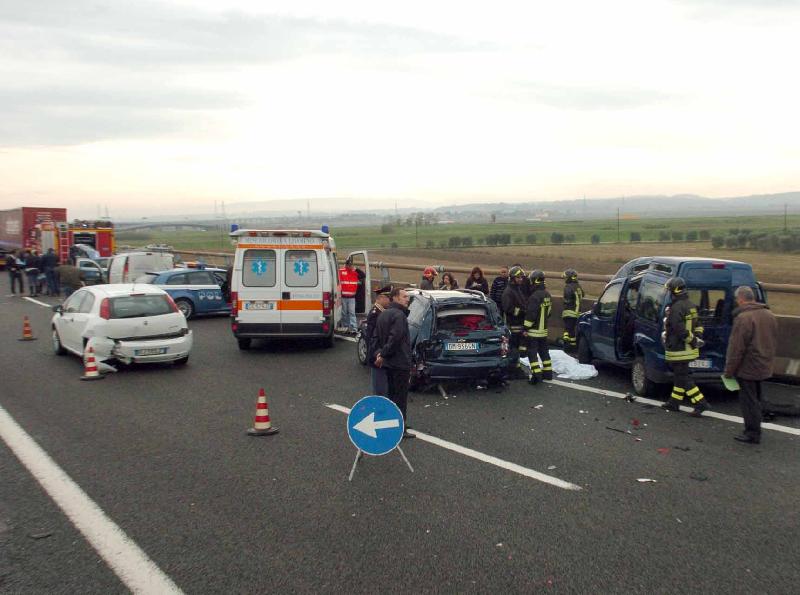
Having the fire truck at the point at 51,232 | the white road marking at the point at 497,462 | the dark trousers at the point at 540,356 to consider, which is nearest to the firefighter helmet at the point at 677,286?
the dark trousers at the point at 540,356

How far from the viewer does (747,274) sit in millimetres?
10828

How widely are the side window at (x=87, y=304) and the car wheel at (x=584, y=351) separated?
9.06m

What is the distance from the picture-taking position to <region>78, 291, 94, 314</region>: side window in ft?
48.0

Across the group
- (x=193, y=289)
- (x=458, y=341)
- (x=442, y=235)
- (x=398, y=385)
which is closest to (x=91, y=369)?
(x=458, y=341)

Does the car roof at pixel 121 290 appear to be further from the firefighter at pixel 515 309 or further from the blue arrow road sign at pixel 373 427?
the blue arrow road sign at pixel 373 427

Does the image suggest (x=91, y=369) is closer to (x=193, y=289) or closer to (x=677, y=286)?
(x=193, y=289)

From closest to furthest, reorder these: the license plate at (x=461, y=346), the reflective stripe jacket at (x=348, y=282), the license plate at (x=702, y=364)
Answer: the license plate at (x=702, y=364) < the license plate at (x=461, y=346) < the reflective stripe jacket at (x=348, y=282)

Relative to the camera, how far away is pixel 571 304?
1502 centimetres

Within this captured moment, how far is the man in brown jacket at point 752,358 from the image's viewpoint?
28.5 feet

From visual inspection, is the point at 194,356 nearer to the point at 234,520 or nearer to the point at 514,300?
the point at 514,300

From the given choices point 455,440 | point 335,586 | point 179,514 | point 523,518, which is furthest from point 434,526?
point 455,440

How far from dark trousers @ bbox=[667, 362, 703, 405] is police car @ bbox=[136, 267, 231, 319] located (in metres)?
14.7

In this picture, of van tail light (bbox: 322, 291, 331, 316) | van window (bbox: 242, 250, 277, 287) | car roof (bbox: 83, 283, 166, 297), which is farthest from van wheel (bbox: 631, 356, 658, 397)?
car roof (bbox: 83, 283, 166, 297)

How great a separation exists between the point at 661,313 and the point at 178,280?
1543 centimetres
